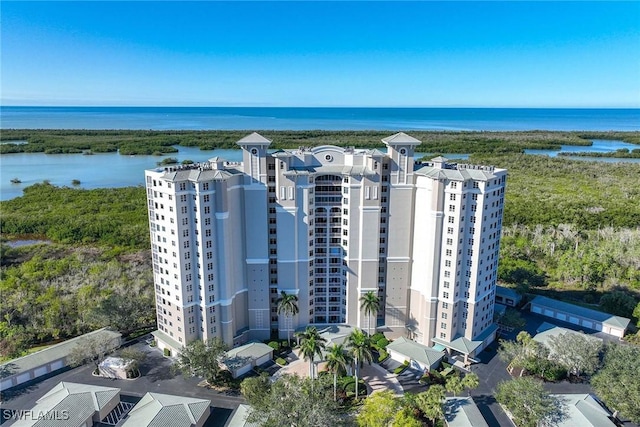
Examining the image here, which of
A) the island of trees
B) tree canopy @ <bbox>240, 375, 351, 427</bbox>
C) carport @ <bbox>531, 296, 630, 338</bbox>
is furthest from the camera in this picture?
carport @ <bbox>531, 296, 630, 338</bbox>

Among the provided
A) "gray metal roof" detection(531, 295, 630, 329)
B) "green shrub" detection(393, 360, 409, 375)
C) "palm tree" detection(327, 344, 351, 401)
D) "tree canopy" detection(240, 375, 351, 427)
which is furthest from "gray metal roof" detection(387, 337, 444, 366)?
"gray metal roof" detection(531, 295, 630, 329)

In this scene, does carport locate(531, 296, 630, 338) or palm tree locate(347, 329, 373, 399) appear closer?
palm tree locate(347, 329, 373, 399)

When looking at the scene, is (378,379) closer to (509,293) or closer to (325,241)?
(325,241)

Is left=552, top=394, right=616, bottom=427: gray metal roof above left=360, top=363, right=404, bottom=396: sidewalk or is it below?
above

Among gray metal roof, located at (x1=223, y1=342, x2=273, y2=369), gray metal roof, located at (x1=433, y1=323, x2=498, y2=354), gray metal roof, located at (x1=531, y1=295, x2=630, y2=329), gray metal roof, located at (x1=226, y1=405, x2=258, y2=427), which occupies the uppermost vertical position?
gray metal roof, located at (x1=433, y1=323, x2=498, y2=354)

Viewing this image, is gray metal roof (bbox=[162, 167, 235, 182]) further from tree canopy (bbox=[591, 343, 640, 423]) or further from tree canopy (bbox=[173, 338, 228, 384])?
tree canopy (bbox=[591, 343, 640, 423])

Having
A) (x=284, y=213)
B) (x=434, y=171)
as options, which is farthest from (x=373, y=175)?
(x=284, y=213)

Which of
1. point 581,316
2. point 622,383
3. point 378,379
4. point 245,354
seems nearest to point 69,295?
point 245,354

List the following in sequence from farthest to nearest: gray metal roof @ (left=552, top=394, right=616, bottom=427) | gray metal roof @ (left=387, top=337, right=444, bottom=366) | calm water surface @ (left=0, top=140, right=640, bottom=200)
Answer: calm water surface @ (left=0, top=140, right=640, bottom=200) → gray metal roof @ (left=387, top=337, right=444, bottom=366) → gray metal roof @ (left=552, top=394, right=616, bottom=427)
